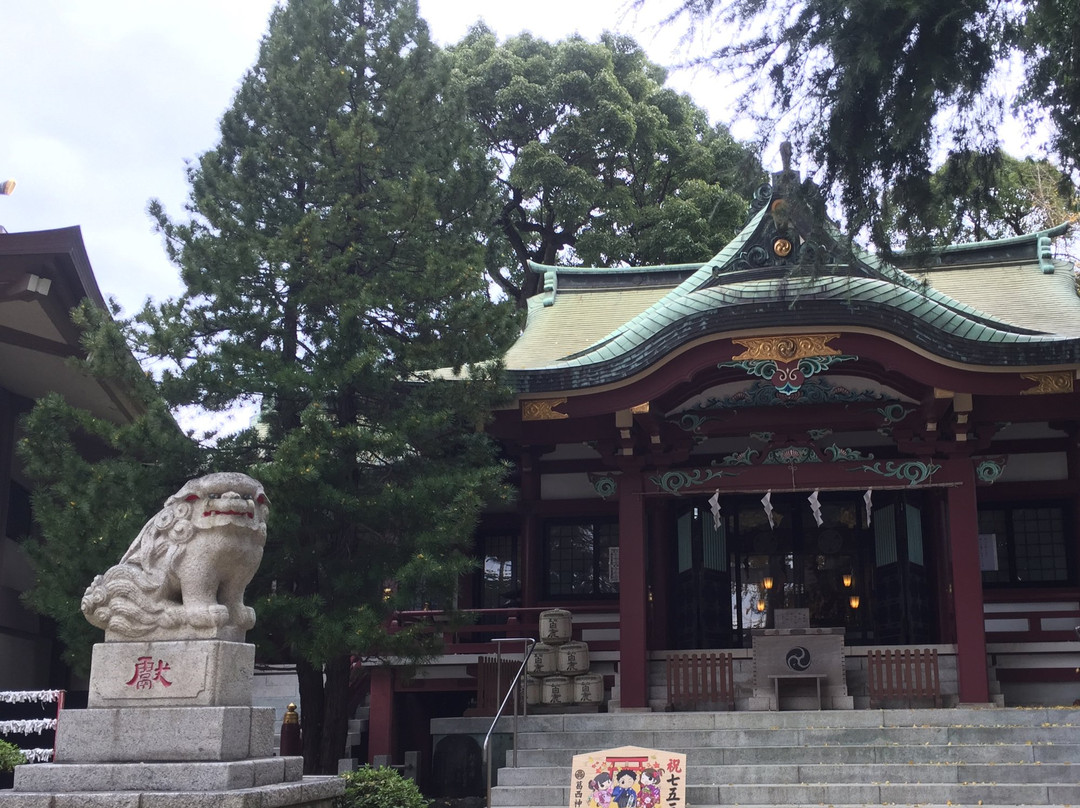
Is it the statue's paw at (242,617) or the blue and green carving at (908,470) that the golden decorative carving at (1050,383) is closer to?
the blue and green carving at (908,470)

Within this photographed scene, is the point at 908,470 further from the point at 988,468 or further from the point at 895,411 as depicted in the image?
the point at 988,468

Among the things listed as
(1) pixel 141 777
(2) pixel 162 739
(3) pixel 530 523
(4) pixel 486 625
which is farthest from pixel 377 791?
(3) pixel 530 523

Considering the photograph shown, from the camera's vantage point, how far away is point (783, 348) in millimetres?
12672

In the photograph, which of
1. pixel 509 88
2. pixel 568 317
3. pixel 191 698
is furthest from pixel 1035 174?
pixel 191 698

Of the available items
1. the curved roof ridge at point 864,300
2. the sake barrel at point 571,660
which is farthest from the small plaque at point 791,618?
the curved roof ridge at point 864,300

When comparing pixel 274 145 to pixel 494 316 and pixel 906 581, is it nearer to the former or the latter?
pixel 494 316

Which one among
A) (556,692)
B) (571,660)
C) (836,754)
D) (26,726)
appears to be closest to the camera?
(26,726)

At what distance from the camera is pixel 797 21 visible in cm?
780

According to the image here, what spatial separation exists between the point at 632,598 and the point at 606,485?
157 cm

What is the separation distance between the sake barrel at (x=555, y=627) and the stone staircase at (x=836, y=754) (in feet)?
4.14

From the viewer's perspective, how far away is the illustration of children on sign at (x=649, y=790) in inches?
341

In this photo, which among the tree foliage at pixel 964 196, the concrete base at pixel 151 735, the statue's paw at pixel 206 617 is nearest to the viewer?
the concrete base at pixel 151 735

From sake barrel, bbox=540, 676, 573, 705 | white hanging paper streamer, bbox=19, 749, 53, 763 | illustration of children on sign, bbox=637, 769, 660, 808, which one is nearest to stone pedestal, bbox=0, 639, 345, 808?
illustration of children on sign, bbox=637, 769, 660, 808

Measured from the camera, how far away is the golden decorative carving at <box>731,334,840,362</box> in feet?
41.4
